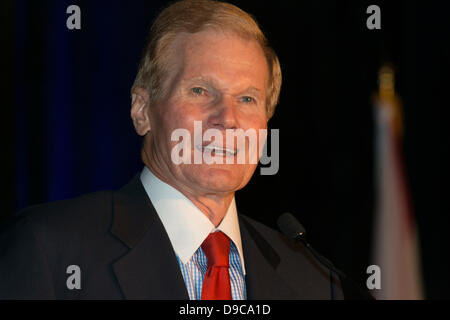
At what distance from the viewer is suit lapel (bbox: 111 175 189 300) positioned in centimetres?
160

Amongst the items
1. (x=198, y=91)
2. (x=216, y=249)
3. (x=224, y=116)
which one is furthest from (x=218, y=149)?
(x=216, y=249)

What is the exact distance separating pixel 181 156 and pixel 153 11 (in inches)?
53.6

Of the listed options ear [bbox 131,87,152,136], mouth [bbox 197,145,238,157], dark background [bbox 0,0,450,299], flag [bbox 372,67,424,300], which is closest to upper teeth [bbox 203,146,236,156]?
mouth [bbox 197,145,238,157]

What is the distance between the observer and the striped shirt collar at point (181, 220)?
5.69ft

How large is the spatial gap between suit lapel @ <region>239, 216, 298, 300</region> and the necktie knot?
13 centimetres

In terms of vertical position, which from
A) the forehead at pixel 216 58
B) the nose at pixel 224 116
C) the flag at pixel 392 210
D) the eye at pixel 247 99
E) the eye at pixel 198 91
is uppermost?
the forehead at pixel 216 58

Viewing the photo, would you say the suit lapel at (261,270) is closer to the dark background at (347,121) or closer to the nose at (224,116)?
the nose at (224,116)

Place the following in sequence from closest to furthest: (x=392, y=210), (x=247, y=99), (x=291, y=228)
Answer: (x=291, y=228) < (x=247, y=99) < (x=392, y=210)

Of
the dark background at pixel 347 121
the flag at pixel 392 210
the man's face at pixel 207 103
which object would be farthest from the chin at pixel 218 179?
the flag at pixel 392 210

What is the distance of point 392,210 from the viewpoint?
3.79 m

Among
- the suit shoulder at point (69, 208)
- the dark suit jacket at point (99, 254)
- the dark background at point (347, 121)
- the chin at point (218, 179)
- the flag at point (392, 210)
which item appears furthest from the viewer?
the flag at point (392, 210)

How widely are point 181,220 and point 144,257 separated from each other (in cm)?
19

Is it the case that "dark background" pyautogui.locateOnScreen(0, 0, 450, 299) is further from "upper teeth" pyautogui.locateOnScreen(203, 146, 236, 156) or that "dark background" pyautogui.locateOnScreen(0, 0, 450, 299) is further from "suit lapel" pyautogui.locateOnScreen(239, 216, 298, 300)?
"upper teeth" pyautogui.locateOnScreen(203, 146, 236, 156)

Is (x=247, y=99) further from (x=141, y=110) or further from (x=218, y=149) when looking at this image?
(x=141, y=110)
